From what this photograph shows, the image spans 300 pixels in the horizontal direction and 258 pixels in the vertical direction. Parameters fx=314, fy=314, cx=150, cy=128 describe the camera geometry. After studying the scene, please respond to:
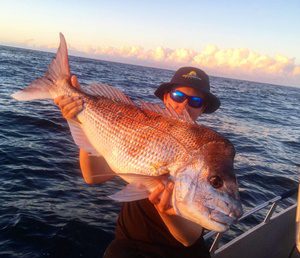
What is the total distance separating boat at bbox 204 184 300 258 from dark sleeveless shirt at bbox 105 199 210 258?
1.53 meters

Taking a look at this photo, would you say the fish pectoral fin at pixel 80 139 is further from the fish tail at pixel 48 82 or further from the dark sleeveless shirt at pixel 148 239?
the dark sleeveless shirt at pixel 148 239

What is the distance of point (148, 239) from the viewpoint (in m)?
3.24

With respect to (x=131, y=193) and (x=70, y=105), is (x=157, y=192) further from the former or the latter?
(x=70, y=105)

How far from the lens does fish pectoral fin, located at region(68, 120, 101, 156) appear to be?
360 centimetres

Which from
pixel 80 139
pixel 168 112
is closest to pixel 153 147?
pixel 168 112

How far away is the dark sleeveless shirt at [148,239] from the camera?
3.21m

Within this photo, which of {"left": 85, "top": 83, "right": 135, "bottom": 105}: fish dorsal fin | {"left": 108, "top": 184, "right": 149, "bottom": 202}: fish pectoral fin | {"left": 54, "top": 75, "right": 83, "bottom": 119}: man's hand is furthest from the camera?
{"left": 54, "top": 75, "right": 83, "bottom": 119}: man's hand

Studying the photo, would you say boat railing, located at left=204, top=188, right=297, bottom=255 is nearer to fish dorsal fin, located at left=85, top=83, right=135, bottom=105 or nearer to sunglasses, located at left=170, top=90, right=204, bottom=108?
sunglasses, located at left=170, top=90, right=204, bottom=108

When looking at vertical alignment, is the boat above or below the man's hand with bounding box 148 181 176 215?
below

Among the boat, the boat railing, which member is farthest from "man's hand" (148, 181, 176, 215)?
the boat

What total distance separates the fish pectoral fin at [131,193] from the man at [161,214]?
80mm

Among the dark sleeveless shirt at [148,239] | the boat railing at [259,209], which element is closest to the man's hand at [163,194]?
the dark sleeveless shirt at [148,239]

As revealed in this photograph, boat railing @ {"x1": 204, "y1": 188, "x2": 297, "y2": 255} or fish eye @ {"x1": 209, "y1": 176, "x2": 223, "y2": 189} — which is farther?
boat railing @ {"x1": 204, "y1": 188, "x2": 297, "y2": 255}

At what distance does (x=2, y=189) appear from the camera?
8.62 m
